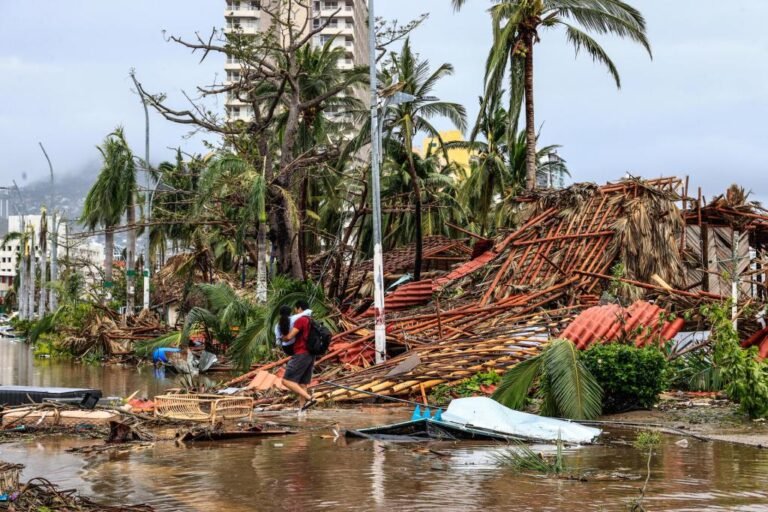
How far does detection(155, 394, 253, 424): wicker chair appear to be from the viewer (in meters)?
12.3

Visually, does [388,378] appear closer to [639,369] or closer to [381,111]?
[639,369]

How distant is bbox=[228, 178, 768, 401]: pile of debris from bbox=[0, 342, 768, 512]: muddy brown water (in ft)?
13.0

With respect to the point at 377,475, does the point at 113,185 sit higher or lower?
higher

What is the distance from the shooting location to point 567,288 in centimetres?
1945

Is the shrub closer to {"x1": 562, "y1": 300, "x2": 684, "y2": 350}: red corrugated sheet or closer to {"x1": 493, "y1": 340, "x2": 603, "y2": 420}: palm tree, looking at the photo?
{"x1": 493, "y1": 340, "x2": 603, "y2": 420}: palm tree

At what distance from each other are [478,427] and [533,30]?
20.1m

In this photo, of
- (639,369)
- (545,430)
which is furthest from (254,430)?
(639,369)

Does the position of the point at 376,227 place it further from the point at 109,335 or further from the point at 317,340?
the point at 109,335

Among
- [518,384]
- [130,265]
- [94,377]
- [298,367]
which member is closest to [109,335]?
[94,377]

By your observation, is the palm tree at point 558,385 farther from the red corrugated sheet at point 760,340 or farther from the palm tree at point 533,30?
the palm tree at point 533,30

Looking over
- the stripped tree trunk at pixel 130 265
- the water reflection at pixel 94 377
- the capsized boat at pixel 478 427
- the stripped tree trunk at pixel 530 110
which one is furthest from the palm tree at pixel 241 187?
the capsized boat at pixel 478 427

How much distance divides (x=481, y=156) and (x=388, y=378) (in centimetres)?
2500

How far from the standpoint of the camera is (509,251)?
22203 millimetres

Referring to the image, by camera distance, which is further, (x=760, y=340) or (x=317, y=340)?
(x=760, y=340)
